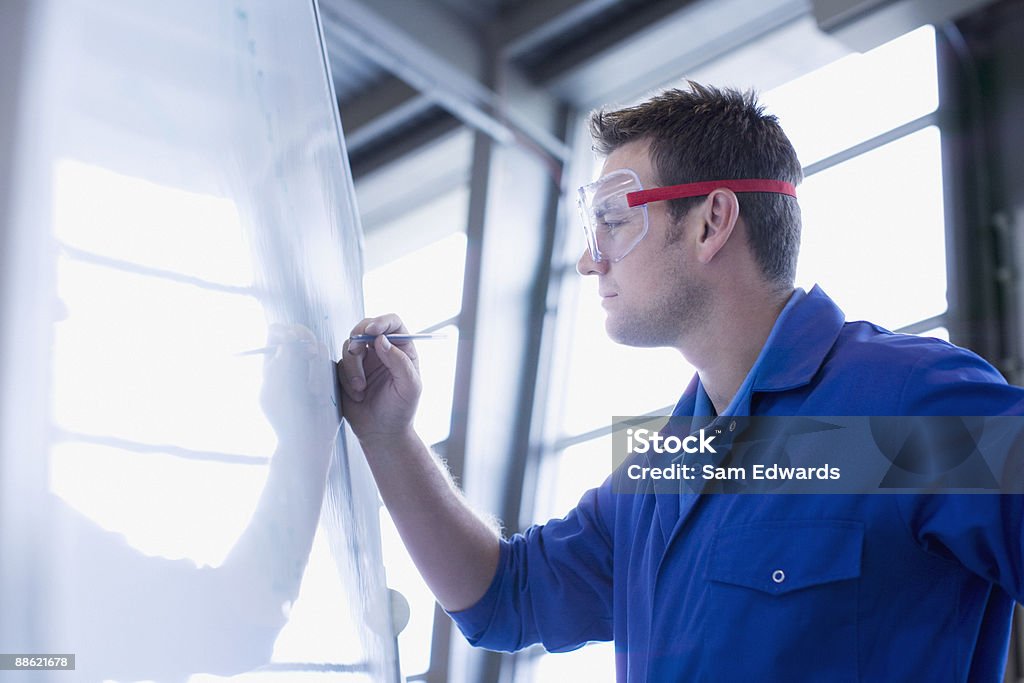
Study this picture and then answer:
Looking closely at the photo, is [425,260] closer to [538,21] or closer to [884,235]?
[538,21]

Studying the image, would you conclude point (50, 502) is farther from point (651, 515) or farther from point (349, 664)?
point (651, 515)

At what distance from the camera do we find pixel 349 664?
86cm

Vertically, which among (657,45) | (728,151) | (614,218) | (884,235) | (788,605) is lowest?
(788,605)

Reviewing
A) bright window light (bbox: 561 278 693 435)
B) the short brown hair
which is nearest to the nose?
the short brown hair

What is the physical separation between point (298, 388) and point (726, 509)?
1.83 feet

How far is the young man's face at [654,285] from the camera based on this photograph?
4.74ft

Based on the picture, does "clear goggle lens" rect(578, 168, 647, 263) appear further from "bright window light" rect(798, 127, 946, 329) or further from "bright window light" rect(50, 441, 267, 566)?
"bright window light" rect(798, 127, 946, 329)

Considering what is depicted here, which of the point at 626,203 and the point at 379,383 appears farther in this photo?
the point at 626,203

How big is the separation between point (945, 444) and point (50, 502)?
88 centimetres

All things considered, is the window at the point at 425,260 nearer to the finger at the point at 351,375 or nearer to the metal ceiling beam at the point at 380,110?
the metal ceiling beam at the point at 380,110

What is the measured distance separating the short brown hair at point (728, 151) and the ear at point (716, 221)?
2 centimetres

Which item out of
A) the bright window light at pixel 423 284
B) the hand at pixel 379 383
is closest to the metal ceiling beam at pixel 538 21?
the bright window light at pixel 423 284

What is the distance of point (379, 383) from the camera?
118 cm

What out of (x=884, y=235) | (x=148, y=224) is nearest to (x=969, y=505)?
(x=148, y=224)
